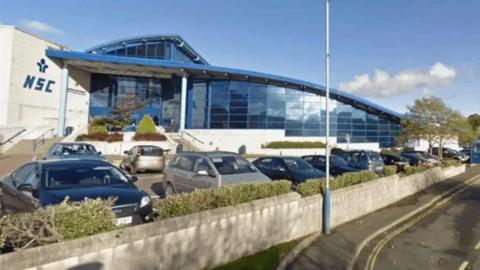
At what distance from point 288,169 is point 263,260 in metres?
7.15

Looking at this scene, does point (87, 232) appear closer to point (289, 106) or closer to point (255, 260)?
point (255, 260)

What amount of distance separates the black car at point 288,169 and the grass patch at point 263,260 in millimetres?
5372

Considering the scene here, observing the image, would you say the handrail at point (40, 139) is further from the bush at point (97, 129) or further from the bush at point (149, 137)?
the bush at point (149, 137)

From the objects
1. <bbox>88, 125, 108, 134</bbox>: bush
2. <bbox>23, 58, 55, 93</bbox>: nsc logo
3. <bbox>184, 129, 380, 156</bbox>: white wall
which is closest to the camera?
<bbox>88, 125, 108, 134</bbox>: bush

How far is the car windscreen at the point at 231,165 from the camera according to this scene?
33.3ft

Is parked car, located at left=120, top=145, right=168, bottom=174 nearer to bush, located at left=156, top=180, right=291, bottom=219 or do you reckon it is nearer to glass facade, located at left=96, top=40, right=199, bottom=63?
bush, located at left=156, top=180, right=291, bottom=219

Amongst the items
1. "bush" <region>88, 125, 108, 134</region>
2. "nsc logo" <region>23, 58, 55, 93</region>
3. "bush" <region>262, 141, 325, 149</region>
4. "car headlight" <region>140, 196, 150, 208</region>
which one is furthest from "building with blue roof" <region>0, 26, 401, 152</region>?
"car headlight" <region>140, 196, 150, 208</region>

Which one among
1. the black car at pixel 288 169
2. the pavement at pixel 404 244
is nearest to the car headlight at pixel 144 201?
the pavement at pixel 404 244

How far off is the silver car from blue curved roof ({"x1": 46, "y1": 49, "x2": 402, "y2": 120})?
3087 centimetres

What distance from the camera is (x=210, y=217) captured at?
5926mm

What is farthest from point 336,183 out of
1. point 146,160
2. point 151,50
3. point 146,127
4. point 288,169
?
point 151,50

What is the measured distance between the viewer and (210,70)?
4238cm

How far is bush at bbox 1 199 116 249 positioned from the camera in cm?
393

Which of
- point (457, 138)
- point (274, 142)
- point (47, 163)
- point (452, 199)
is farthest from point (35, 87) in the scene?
point (457, 138)
